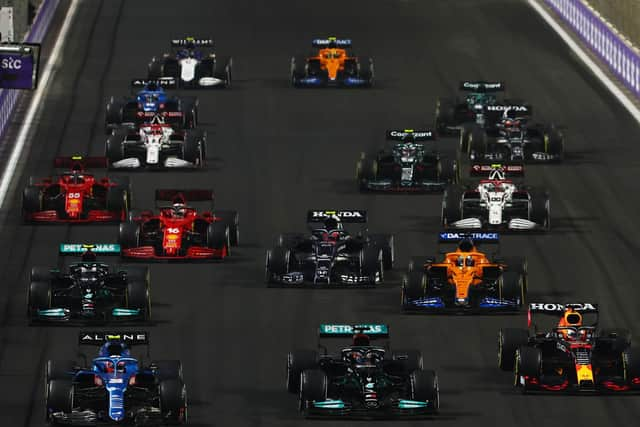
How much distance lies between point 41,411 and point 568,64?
41422mm

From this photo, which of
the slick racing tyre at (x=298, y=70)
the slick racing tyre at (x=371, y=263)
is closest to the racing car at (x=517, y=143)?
the slick racing tyre at (x=298, y=70)

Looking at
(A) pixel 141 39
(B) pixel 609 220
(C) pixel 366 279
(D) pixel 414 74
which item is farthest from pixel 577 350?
(A) pixel 141 39

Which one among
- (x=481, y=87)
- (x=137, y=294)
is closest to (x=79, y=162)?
(x=137, y=294)

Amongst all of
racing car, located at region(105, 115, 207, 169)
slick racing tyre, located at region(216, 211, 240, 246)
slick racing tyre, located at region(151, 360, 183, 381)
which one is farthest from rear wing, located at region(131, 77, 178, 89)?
slick racing tyre, located at region(151, 360, 183, 381)

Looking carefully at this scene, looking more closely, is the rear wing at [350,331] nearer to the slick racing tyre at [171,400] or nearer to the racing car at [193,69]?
the slick racing tyre at [171,400]

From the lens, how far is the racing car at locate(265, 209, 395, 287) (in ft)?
178

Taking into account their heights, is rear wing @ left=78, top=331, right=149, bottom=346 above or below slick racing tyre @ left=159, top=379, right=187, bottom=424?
above

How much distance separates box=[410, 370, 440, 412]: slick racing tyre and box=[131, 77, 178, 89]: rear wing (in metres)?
30.0

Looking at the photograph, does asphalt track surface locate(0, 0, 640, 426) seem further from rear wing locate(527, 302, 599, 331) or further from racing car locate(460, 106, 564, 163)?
rear wing locate(527, 302, 599, 331)

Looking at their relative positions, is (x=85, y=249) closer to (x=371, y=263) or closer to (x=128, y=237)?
(x=128, y=237)

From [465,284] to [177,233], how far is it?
7913 millimetres

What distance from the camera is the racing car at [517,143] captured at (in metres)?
68.1

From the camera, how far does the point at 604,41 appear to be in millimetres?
83000

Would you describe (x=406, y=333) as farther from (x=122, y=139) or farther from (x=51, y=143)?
(x=51, y=143)
